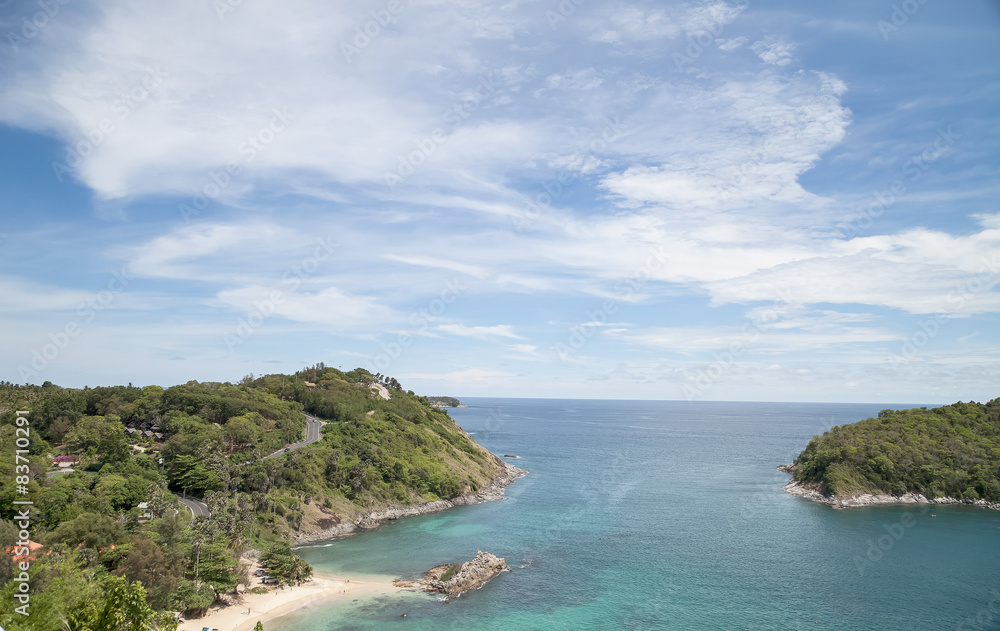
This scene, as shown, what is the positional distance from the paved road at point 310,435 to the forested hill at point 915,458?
333 ft

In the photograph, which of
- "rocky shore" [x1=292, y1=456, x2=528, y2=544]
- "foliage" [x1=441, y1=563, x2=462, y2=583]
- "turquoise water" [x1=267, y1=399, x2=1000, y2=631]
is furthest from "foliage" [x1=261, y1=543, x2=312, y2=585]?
"rocky shore" [x1=292, y1=456, x2=528, y2=544]

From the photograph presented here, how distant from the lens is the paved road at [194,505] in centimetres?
6406

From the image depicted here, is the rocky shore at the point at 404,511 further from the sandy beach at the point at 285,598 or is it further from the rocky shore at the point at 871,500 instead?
the rocky shore at the point at 871,500

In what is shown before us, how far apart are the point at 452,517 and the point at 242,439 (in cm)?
3906

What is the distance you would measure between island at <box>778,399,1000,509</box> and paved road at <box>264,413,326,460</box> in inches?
3872

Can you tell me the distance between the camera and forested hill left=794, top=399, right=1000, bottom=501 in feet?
324

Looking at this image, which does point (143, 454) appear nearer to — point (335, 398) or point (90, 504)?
point (90, 504)

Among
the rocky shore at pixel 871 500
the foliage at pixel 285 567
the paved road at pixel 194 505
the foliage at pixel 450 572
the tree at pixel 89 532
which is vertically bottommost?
the rocky shore at pixel 871 500

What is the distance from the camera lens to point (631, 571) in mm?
62250

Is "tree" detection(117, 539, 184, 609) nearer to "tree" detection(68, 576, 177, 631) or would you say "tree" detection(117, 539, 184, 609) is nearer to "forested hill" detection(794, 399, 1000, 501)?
"tree" detection(68, 576, 177, 631)

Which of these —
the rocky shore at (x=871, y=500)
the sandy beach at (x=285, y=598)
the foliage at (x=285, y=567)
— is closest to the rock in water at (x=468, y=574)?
the sandy beach at (x=285, y=598)

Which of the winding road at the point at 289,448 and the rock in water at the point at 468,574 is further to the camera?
the winding road at the point at 289,448

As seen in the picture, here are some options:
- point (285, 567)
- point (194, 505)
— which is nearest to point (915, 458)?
point (285, 567)

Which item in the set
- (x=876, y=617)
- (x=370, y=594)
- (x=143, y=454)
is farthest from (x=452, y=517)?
(x=876, y=617)
